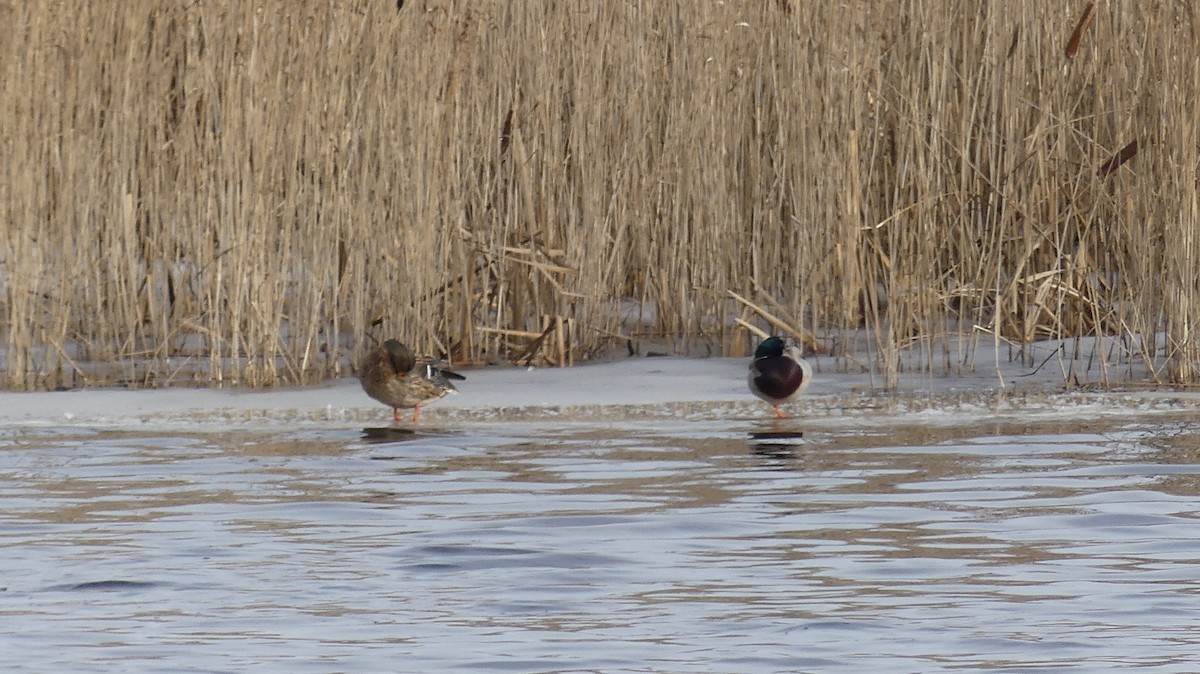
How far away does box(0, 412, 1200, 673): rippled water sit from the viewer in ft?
12.8

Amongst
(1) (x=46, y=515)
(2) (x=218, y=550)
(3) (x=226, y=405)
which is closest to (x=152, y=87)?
(3) (x=226, y=405)

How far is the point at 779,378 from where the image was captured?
7406 millimetres

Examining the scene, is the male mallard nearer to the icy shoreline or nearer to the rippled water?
the icy shoreline

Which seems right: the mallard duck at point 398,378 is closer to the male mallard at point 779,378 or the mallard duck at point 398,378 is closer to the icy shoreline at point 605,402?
the icy shoreline at point 605,402

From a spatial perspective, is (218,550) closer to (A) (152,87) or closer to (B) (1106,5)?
(A) (152,87)

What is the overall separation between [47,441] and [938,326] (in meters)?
3.73

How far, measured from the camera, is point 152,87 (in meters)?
8.12

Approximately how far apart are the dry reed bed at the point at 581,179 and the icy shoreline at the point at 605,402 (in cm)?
20

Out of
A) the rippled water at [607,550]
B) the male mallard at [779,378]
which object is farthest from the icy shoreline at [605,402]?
the rippled water at [607,550]

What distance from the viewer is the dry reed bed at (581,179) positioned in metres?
7.82

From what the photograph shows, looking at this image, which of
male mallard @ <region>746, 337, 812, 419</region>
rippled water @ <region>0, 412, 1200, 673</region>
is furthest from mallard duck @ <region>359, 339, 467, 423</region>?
male mallard @ <region>746, 337, 812, 419</region>

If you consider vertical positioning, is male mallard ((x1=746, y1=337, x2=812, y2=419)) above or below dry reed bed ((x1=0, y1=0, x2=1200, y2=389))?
below

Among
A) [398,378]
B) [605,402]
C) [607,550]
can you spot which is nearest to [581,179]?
[605,402]

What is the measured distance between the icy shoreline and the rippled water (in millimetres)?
339
